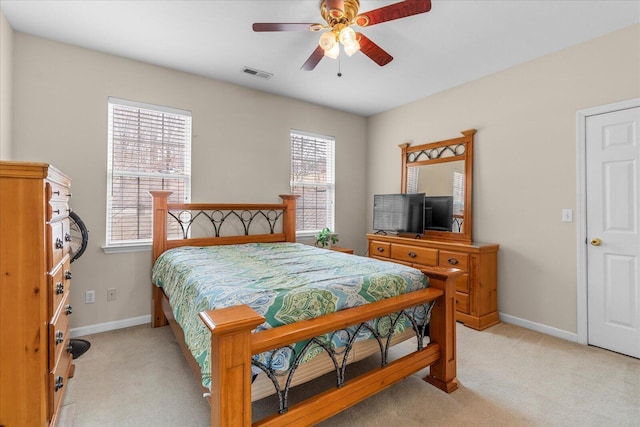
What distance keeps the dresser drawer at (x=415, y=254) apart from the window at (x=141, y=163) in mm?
2639

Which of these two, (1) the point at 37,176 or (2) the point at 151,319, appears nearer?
(1) the point at 37,176

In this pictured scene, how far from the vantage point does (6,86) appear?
95.0 inches

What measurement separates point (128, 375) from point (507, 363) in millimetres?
2880

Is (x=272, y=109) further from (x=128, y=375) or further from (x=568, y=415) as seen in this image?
(x=568, y=415)

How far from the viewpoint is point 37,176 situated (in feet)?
4.27

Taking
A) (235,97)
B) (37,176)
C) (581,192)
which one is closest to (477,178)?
(581,192)

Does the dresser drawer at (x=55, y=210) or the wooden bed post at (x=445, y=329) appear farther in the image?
the wooden bed post at (x=445, y=329)

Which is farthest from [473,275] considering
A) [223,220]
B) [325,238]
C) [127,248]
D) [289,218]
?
[127,248]

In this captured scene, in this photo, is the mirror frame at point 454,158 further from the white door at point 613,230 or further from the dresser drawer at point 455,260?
the white door at point 613,230

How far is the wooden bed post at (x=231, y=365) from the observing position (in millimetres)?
1117

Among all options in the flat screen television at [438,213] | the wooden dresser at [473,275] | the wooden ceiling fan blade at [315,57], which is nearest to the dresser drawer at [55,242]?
the wooden ceiling fan blade at [315,57]

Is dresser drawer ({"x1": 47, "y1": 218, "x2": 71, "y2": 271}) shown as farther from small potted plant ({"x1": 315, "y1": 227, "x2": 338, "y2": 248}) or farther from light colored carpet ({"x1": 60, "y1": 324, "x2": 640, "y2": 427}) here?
small potted plant ({"x1": 315, "y1": 227, "x2": 338, "y2": 248})

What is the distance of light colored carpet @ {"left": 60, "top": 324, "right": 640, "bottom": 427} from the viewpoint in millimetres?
1712

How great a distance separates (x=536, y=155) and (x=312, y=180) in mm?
2743
